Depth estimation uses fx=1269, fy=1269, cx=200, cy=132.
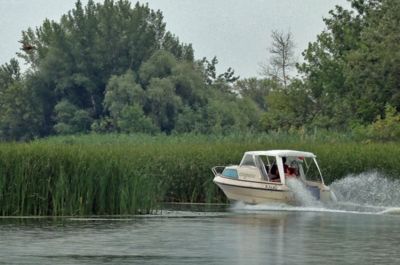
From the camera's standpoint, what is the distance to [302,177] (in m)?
40.8

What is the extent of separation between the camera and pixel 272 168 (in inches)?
1614

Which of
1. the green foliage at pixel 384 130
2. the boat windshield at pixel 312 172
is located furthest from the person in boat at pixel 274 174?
the green foliage at pixel 384 130

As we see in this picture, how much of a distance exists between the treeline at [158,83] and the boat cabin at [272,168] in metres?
30.8

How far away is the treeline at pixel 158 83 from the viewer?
7438cm

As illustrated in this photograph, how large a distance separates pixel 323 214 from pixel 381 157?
908 centimetres

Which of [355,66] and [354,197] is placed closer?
[354,197]

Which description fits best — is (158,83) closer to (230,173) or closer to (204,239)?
(230,173)

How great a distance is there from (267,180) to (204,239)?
42.1ft

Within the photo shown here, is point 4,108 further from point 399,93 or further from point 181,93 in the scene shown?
point 399,93

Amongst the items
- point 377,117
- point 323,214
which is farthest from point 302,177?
point 377,117

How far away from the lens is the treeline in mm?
74375

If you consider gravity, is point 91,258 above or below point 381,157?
below

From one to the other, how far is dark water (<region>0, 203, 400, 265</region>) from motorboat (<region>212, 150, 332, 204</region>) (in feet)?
10.2

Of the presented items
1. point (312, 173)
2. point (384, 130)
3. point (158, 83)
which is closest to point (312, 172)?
point (312, 173)
